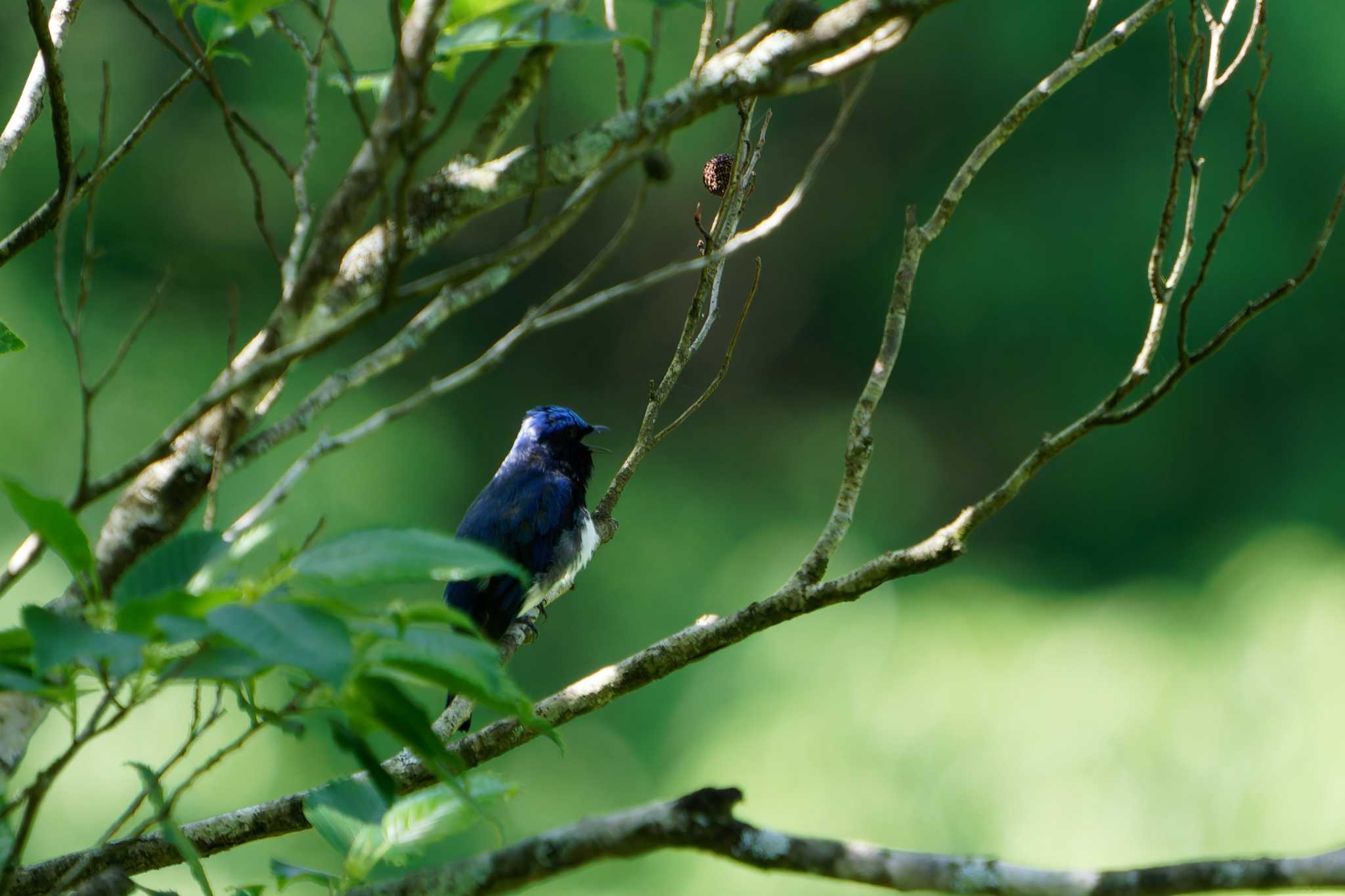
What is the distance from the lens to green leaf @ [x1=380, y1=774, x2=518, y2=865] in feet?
4.95

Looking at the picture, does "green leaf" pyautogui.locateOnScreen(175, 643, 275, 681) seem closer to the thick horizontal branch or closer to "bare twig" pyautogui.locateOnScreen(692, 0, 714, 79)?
the thick horizontal branch

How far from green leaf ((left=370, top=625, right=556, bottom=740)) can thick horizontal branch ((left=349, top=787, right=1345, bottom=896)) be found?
8.0 inches

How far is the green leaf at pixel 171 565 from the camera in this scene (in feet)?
3.33

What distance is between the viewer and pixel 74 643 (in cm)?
88

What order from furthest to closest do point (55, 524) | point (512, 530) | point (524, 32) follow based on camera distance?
1. point (512, 530)
2. point (524, 32)
3. point (55, 524)

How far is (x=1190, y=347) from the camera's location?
8.00m

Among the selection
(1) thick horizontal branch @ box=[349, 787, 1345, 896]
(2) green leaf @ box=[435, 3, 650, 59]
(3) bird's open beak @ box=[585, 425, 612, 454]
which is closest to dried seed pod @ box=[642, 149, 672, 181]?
(2) green leaf @ box=[435, 3, 650, 59]

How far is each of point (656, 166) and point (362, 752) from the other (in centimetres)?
64

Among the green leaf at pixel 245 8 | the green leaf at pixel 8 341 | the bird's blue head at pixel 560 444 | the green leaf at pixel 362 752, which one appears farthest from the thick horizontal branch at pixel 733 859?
the bird's blue head at pixel 560 444

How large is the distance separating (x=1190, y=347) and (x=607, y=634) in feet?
13.1

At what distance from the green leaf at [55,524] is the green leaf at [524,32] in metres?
0.58

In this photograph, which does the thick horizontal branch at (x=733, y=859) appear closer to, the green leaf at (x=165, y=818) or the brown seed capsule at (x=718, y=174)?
the green leaf at (x=165, y=818)

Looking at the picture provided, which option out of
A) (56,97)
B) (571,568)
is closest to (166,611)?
(56,97)

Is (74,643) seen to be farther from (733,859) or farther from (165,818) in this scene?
(733,859)
